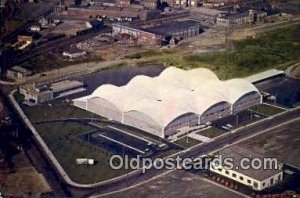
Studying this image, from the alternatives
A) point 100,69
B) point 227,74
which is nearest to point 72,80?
point 100,69

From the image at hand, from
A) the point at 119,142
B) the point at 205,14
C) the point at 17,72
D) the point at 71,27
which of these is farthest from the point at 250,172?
the point at 205,14

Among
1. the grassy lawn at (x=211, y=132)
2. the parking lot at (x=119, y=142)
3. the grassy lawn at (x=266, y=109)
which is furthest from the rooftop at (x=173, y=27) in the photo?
the parking lot at (x=119, y=142)

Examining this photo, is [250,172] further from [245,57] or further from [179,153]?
[245,57]

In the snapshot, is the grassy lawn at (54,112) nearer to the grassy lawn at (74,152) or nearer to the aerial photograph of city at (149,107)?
the aerial photograph of city at (149,107)

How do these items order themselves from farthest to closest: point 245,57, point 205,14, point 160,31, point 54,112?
point 205,14 < point 160,31 < point 245,57 < point 54,112

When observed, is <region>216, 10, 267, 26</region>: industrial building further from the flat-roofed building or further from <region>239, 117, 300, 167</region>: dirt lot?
<region>239, 117, 300, 167</region>: dirt lot

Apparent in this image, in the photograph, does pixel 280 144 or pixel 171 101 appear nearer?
pixel 280 144

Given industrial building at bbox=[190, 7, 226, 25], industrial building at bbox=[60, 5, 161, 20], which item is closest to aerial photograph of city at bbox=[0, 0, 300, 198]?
industrial building at bbox=[190, 7, 226, 25]
